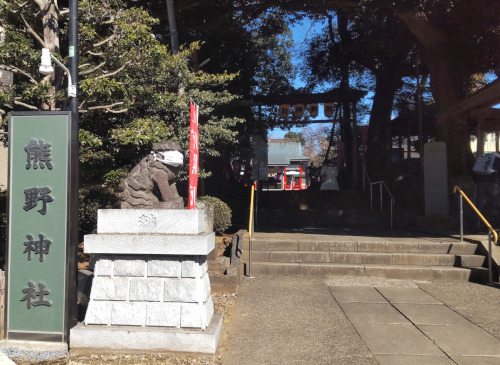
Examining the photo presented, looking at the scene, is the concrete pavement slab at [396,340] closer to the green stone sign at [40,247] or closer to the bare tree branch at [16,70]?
the green stone sign at [40,247]

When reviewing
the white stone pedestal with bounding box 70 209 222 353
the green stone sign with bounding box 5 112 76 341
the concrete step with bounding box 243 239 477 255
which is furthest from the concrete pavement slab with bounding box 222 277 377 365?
the green stone sign with bounding box 5 112 76 341

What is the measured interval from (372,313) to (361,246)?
2828 mm

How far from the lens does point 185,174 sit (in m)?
9.18

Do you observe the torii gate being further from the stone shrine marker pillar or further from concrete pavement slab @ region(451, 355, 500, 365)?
concrete pavement slab @ region(451, 355, 500, 365)

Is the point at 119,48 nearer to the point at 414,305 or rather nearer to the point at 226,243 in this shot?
the point at 226,243

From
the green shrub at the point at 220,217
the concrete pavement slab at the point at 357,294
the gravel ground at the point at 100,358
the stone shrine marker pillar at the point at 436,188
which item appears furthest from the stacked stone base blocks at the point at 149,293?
the stone shrine marker pillar at the point at 436,188

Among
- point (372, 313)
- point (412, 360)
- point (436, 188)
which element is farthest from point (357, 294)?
point (436, 188)

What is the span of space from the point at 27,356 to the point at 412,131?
61.3 feet

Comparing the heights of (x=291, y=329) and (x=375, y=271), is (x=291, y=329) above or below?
below

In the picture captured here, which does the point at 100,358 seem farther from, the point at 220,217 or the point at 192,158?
the point at 220,217

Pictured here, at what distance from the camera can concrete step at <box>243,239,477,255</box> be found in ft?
27.0

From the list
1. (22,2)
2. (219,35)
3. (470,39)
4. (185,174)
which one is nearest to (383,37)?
(470,39)

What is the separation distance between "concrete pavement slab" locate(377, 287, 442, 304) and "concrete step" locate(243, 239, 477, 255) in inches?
61.7

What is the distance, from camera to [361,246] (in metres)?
8.38
